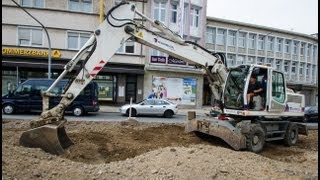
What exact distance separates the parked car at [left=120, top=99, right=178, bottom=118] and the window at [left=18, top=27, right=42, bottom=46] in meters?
10.7

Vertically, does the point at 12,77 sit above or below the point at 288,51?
below

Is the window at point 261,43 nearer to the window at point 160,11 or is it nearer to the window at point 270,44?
the window at point 270,44

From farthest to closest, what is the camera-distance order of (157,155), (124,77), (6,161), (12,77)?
(124,77), (12,77), (157,155), (6,161)

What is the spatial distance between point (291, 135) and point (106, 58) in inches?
290

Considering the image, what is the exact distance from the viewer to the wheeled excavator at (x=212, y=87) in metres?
10.1

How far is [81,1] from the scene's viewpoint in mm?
32969

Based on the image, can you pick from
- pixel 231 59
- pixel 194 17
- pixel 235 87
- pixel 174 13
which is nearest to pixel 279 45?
pixel 231 59

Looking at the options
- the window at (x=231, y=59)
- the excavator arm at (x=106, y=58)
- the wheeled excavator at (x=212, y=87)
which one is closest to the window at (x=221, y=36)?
the window at (x=231, y=59)

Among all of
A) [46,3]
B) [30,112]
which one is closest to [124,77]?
[46,3]

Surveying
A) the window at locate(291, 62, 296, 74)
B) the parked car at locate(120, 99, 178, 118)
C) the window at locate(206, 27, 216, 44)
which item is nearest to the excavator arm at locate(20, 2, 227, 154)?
the parked car at locate(120, 99, 178, 118)

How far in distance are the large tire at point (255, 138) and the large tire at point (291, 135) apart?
201cm

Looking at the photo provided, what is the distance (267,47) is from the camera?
48.1 metres

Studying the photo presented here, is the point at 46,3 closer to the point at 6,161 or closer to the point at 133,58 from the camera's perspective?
the point at 133,58

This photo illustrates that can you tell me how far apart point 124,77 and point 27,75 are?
7816mm
